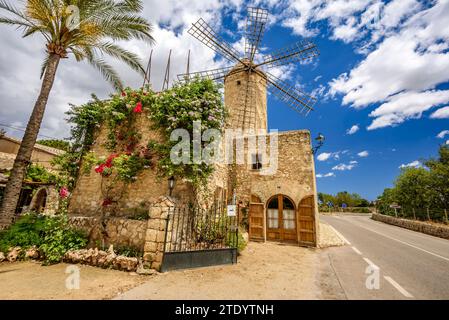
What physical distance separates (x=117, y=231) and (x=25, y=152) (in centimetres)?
400

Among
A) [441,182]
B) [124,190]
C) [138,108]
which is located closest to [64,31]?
[138,108]

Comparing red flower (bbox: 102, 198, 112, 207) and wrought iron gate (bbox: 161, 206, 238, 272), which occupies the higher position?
Result: red flower (bbox: 102, 198, 112, 207)

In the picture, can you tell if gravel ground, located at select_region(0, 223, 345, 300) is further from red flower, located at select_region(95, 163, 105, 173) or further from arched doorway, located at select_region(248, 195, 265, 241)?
arched doorway, located at select_region(248, 195, 265, 241)

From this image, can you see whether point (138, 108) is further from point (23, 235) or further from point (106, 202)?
point (23, 235)

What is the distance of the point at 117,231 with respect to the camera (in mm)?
5895

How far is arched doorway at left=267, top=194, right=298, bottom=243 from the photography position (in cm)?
Answer: 888

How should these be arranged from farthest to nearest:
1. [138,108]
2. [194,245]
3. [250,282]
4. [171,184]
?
[138,108], [171,184], [194,245], [250,282]

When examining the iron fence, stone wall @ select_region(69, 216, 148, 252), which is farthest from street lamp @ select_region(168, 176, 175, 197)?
stone wall @ select_region(69, 216, 148, 252)

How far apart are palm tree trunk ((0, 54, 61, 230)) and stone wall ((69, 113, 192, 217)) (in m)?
1.88

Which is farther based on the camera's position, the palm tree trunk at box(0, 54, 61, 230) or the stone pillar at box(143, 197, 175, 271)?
the palm tree trunk at box(0, 54, 61, 230)

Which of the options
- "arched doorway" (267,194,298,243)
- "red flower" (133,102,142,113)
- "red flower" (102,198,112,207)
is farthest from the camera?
"arched doorway" (267,194,298,243)

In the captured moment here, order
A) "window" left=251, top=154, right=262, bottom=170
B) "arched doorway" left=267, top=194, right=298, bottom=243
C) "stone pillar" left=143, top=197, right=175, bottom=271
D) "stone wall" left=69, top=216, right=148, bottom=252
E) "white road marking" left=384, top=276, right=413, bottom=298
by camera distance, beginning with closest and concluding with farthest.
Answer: "white road marking" left=384, top=276, right=413, bottom=298, "stone pillar" left=143, top=197, right=175, bottom=271, "stone wall" left=69, top=216, right=148, bottom=252, "arched doorway" left=267, top=194, right=298, bottom=243, "window" left=251, top=154, right=262, bottom=170
